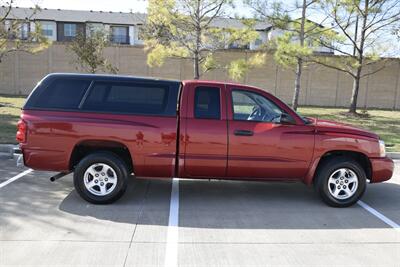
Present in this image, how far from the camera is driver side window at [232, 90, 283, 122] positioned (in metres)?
6.22

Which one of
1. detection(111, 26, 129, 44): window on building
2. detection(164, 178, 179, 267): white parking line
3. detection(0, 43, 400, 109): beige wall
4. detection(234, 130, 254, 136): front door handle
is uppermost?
detection(111, 26, 129, 44): window on building

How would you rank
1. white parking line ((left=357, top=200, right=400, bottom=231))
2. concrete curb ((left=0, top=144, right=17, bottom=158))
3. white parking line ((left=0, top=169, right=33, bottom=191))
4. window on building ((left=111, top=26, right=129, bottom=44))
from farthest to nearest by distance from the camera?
1. window on building ((left=111, top=26, right=129, bottom=44))
2. concrete curb ((left=0, top=144, right=17, bottom=158))
3. white parking line ((left=0, top=169, right=33, bottom=191))
4. white parking line ((left=357, top=200, right=400, bottom=231))

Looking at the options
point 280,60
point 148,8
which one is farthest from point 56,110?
point 280,60

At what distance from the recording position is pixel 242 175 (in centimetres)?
623

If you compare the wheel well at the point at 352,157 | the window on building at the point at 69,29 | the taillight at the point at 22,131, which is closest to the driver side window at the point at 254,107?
the wheel well at the point at 352,157

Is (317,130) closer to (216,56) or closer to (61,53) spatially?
(216,56)

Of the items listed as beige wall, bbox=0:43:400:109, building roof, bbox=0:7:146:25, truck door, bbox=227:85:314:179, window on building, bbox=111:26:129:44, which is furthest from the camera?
window on building, bbox=111:26:129:44

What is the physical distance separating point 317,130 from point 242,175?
1235 mm

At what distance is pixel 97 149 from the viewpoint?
6199mm

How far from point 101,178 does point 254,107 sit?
2.38m

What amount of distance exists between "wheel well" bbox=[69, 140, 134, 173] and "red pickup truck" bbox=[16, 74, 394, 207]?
0.01 meters

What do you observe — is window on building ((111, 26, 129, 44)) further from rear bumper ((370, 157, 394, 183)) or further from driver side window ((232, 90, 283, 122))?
rear bumper ((370, 157, 394, 183))

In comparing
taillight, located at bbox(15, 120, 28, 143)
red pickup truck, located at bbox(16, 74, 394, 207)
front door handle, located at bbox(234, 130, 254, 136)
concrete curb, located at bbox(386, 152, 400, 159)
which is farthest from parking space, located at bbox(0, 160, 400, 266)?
concrete curb, located at bbox(386, 152, 400, 159)

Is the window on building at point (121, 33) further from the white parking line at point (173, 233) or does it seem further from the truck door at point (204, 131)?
the truck door at point (204, 131)
